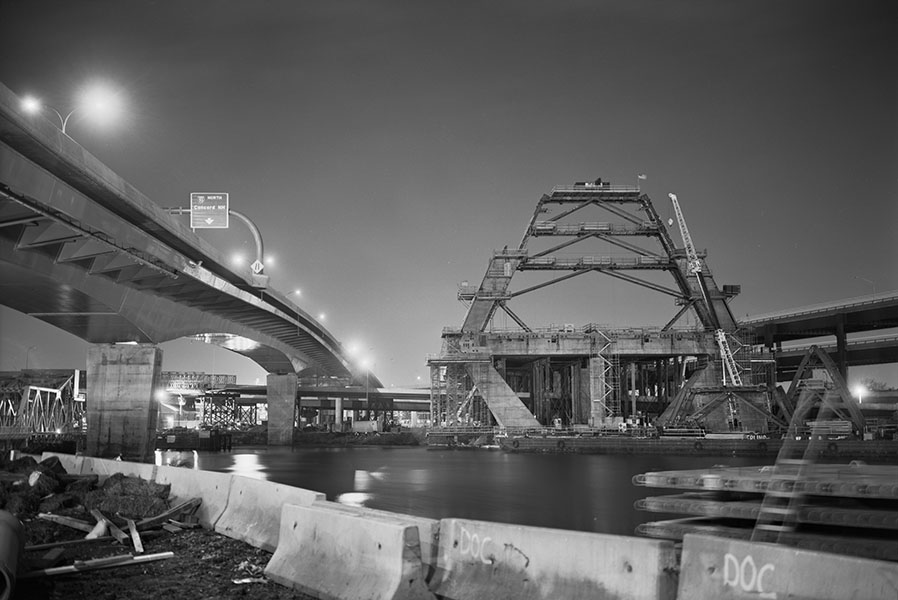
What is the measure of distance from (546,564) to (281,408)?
88.1 meters

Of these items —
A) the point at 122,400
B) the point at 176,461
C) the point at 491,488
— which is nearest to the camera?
the point at 491,488

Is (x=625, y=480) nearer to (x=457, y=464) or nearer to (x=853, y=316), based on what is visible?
(x=457, y=464)

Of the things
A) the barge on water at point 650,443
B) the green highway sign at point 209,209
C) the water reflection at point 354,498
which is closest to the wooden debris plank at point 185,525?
the water reflection at point 354,498

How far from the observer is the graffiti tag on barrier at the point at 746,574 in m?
5.60

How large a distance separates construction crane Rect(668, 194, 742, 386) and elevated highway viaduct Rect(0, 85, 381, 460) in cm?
4507

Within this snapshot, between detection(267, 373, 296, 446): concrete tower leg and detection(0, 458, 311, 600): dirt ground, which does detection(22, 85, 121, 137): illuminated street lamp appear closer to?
detection(0, 458, 311, 600): dirt ground

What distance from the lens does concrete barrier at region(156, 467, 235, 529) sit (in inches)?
547

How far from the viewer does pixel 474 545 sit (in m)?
8.03

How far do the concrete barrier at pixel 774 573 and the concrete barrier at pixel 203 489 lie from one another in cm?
978

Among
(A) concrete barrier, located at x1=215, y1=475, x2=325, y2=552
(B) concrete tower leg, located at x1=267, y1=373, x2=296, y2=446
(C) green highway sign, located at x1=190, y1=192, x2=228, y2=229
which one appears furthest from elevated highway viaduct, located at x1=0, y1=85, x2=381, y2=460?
(B) concrete tower leg, located at x1=267, y1=373, x2=296, y2=446

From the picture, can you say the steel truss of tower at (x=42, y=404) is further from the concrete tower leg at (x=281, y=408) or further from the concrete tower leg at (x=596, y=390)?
the concrete tower leg at (x=596, y=390)

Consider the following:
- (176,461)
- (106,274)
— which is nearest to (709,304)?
(176,461)

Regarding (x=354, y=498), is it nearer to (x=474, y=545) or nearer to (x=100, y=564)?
(x=100, y=564)

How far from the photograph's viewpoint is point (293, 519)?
10000 millimetres
